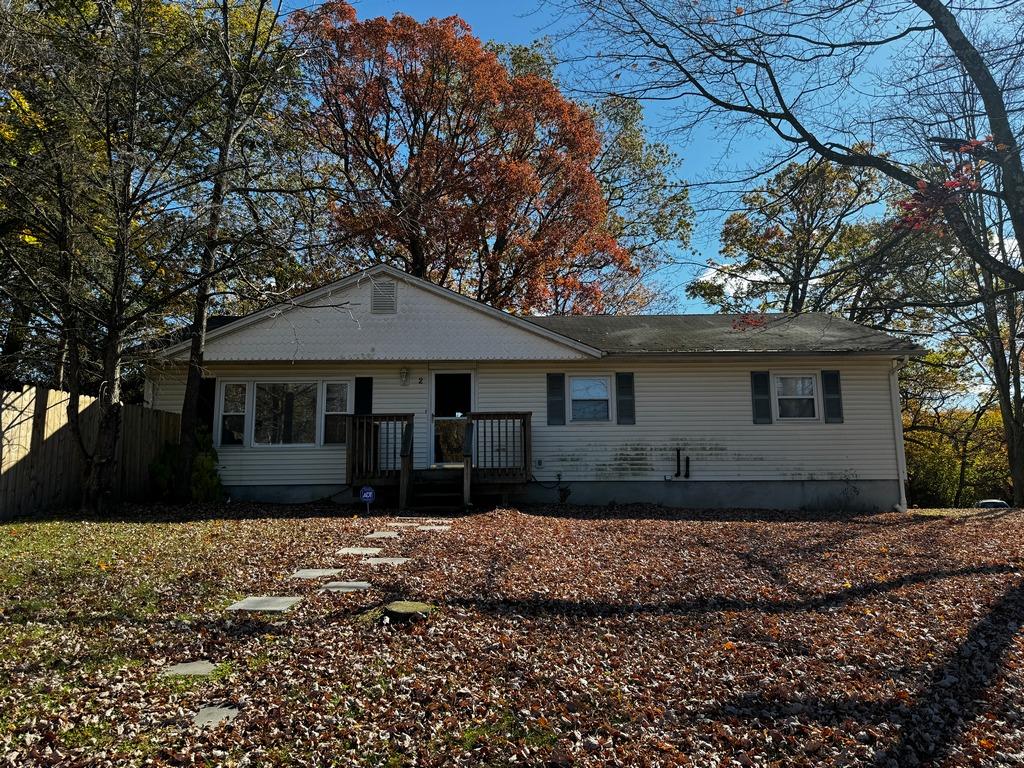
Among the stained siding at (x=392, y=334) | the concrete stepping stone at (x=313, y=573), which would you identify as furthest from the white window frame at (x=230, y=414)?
the concrete stepping stone at (x=313, y=573)

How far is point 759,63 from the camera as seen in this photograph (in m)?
7.75

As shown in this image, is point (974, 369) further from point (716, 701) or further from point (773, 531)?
point (716, 701)

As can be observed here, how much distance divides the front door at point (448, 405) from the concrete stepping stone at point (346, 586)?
7.48 meters

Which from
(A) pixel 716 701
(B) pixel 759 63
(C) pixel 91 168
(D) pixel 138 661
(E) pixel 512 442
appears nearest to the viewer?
(A) pixel 716 701

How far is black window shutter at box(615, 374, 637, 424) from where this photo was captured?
1317cm

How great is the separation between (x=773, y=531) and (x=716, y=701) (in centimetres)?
622

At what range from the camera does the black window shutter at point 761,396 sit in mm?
13242

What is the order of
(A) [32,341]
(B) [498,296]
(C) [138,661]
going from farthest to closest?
1. (B) [498,296]
2. (A) [32,341]
3. (C) [138,661]

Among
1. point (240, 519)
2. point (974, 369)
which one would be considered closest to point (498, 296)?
point (240, 519)

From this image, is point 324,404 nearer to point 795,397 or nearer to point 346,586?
point 346,586

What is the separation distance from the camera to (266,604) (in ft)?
16.6

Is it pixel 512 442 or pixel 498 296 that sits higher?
pixel 498 296

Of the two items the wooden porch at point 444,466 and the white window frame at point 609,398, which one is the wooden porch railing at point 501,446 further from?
the white window frame at point 609,398

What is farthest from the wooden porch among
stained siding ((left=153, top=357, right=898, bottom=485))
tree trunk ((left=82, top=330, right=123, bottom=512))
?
tree trunk ((left=82, top=330, right=123, bottom=512))
